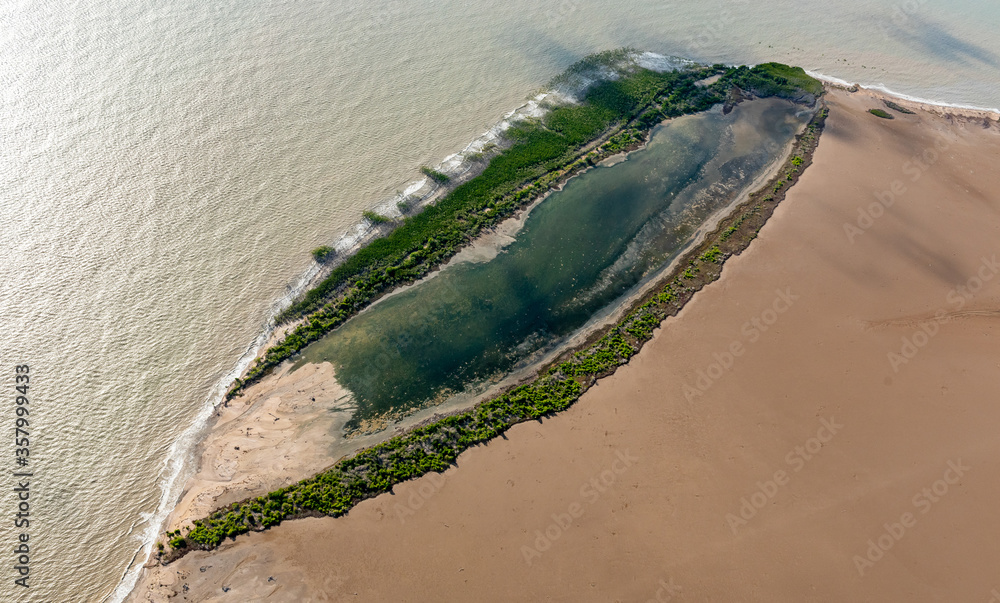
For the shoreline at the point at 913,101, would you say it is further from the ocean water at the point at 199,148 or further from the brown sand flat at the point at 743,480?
the brown sand flat at the point at 743,480

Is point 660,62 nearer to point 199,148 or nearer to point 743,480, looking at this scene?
point 743,480

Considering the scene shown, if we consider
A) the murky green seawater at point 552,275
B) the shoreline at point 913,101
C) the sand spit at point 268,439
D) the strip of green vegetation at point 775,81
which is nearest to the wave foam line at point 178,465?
the sand spit at point 268,439

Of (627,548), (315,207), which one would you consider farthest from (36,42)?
(627,548)

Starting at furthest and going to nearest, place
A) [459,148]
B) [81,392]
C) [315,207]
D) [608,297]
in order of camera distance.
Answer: [459,148] → [315,207] → [608,297] → [81,392]

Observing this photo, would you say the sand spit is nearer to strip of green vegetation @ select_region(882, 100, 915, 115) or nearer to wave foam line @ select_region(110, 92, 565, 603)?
wave foam line @ select_region(110, 92, 565, 603)

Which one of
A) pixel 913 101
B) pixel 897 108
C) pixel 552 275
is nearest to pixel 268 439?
pixel 552 275

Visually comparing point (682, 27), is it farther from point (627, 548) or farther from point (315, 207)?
point (627, 548)

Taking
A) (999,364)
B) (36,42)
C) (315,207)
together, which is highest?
(36,42)
